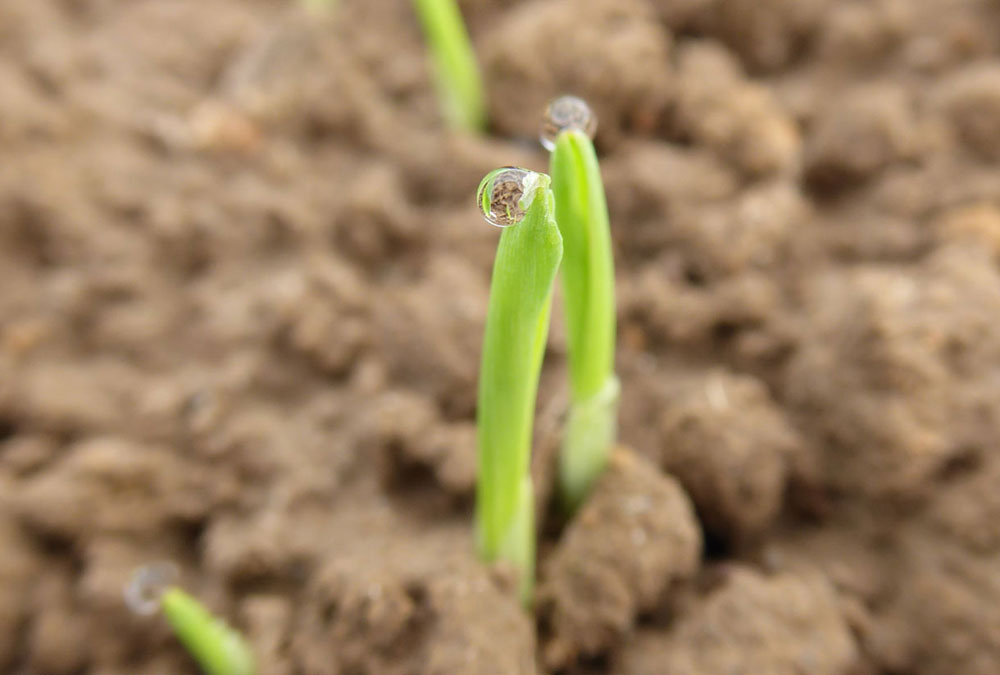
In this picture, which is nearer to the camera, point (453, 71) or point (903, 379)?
point (903, 379)

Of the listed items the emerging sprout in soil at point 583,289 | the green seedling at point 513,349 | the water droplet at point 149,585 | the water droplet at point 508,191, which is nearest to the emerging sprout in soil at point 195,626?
the water droplet at point 149,585

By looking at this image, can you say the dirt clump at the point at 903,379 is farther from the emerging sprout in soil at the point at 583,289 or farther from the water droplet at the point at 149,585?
the water droplet at the point at 149,585

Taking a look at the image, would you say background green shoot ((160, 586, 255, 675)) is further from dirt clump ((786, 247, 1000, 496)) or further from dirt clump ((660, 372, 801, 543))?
dirt clump ((786, 247, 1000, 496))

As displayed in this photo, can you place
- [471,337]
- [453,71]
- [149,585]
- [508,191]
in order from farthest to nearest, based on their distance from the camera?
[453,71], [471,337], [149,585], [508,191]

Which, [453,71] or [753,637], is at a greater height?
[453,71]

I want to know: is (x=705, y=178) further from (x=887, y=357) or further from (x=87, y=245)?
(x=87, y=245)

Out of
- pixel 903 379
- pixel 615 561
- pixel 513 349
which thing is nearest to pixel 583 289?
pixel 513 349

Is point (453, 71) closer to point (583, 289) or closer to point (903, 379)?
point (583, 289)
